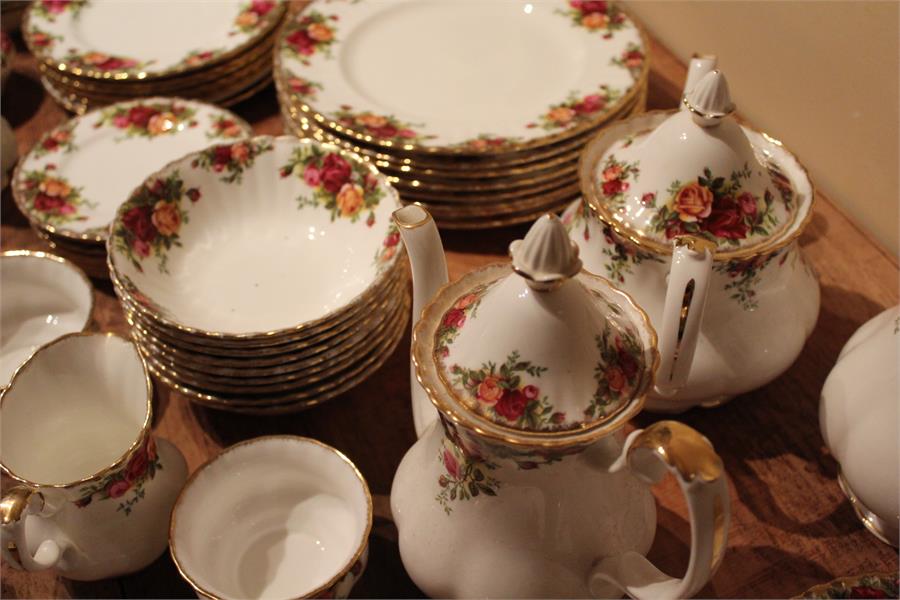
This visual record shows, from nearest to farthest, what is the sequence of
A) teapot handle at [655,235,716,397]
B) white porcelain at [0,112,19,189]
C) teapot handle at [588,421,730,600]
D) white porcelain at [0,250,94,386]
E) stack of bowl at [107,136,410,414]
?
1. teapot handle at [588,421,730,600]
2. teapot handle at [655,235,716,397]
3. stack of bowl at [107,136,410,414]
4. white porcelain at [0,250,94,386]
5. white porcelain at [0,112,19,189]

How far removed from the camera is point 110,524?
1.98 feet

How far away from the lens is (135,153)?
946mm

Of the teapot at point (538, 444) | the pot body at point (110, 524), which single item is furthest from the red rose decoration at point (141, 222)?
the teapot at point (538, 444)

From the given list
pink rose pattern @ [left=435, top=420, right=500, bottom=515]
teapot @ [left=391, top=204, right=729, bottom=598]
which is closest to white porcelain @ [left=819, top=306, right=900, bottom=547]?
teapot @ [left=391, top=204, right=729, bottom=598]

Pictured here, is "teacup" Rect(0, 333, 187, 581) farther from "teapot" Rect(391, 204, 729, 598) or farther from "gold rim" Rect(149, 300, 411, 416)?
"teapot" Rect(391, 204, 729, 598)

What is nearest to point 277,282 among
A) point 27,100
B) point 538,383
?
point 538,383

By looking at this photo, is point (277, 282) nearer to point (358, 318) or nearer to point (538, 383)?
point (358, 318)

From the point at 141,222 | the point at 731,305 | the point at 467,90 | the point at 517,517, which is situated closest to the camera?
the point at 517,517

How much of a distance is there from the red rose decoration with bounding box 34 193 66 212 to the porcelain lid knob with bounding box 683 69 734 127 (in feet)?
2.03

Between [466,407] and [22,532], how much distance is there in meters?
0.30

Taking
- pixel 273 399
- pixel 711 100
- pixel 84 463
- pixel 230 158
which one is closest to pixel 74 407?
pixel 84 463

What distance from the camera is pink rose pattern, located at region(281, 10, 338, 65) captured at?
96 cm

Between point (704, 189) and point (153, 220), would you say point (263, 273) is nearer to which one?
point (153, 220)

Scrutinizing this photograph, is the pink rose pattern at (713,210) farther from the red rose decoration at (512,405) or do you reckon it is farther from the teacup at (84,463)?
the teacup at (84,463)
